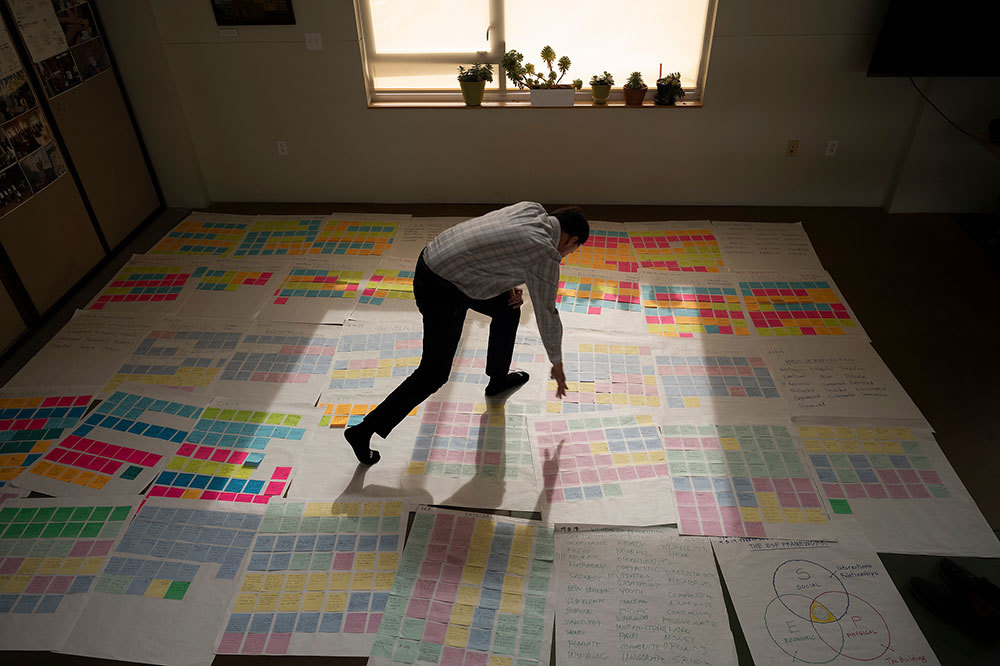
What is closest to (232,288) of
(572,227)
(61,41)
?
(61,41)

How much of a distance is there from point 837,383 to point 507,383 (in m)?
1.36

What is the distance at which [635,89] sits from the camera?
3707 mm

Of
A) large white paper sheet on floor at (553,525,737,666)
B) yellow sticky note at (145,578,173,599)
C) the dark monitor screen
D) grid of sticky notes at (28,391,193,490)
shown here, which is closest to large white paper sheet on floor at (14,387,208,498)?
grid of sticky notes at (28,391,193,490)

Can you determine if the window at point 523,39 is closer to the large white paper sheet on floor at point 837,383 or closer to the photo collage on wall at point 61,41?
the photo collage on wall at point 61,41

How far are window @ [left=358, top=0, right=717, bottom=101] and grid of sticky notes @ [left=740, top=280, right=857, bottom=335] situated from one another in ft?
4.35

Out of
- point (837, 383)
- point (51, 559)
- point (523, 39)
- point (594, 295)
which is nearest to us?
point (51, 559)

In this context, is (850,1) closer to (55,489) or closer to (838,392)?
(838,392)

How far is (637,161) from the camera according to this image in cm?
394

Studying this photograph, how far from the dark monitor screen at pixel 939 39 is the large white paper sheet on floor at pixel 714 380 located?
1794 mm

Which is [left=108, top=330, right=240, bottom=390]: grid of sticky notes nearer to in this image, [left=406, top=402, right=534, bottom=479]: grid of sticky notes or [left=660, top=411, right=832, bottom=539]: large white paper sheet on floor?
[left=406, top=402, right=534, bottom=479]: grid of sticky notes

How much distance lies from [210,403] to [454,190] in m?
2.11

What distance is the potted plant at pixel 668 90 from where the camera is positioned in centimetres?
369

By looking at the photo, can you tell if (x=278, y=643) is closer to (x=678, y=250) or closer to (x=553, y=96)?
(x=678, y=250)

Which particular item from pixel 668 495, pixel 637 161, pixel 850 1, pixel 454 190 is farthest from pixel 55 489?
pixel 850 1
